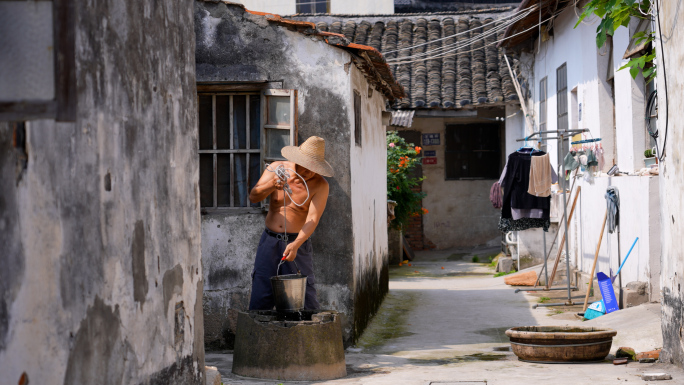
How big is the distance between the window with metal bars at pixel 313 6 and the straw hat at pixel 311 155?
49.5ft

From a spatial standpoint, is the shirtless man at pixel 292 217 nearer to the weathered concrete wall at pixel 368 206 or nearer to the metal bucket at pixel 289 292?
the metal bucket at pixel 289 292

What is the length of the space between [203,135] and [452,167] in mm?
11212

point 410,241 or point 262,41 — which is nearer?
point 262,41

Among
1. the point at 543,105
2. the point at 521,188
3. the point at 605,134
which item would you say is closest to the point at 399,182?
the point at 543,105

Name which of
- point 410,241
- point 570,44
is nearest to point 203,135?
point 570,44

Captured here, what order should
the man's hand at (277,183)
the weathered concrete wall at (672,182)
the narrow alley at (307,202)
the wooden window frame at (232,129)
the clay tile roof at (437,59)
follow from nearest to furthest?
the narrow alley at (307,202) → the weathered concrete wall at (672,182) → the man's hand at (277,183) → the wooden window frame at (232,129) → the clay tile roof at (437,59)

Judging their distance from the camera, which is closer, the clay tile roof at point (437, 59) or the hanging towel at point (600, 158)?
the hanging towel at point (600, 158)

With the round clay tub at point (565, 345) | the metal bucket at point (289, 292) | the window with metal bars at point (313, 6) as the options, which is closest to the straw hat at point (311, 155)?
the metal bucket at point (289, 292)

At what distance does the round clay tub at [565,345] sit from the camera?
653 cm

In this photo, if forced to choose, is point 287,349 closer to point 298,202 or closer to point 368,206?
point 298,202

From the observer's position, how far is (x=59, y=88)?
74.6 inches

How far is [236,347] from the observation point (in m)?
6.16

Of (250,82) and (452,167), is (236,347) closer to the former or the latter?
(250,82)

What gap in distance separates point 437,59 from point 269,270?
1195cm
